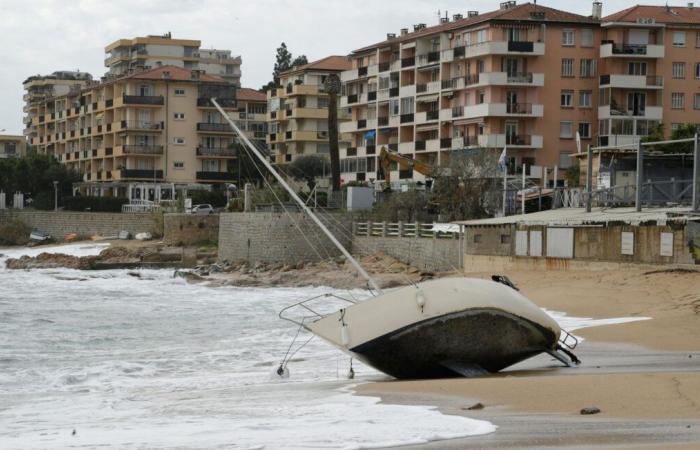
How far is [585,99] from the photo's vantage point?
71.2 meters

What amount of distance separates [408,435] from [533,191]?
3743 cm

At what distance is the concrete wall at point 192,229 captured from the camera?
206 feet

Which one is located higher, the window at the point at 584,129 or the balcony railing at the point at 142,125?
the balcony railing at the point at 142,125

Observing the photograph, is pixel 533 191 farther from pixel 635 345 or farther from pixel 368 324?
pixel 368 324

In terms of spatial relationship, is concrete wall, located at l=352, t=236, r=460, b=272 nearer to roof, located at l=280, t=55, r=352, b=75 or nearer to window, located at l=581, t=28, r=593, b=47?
window, located at l=581, t=28, r=593, b=47

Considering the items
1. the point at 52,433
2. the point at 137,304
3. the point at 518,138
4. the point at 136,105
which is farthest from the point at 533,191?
the point at 136,105

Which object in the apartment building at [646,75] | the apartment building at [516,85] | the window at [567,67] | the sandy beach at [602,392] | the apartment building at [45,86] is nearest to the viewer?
the sandy beach at [602,392]

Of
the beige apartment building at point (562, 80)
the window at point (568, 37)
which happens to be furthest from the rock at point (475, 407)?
the window at point (568, 37)

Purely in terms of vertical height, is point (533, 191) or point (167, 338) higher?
point (533, 191)

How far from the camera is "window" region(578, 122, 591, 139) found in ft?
232

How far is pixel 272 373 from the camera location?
62.6 feet

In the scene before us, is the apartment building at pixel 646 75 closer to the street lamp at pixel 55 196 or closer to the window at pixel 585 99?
the window at pixel 585 99

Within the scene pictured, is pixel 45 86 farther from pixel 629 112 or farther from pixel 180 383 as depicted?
pixel 180 383

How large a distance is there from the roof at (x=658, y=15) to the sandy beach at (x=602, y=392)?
5098 cm
